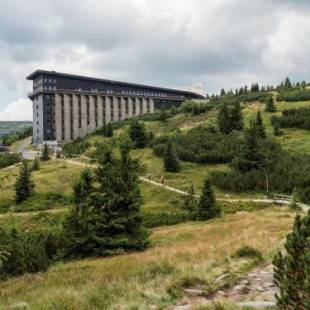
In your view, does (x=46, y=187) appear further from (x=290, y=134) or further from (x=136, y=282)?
(x=136, y=282)

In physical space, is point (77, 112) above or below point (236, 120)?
above

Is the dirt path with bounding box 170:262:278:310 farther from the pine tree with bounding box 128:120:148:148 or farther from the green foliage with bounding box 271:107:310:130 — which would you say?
the green foliage with bounding box 271:107:310:130

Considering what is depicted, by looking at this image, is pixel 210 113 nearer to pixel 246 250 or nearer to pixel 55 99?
pixel 55 99

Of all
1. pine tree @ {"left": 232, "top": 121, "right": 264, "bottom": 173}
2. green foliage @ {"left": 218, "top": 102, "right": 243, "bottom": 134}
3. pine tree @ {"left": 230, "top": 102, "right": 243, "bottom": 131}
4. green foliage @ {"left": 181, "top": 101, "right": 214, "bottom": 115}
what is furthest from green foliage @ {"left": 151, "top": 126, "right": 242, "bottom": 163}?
green foliage @ {"left": 181, "top": 101, "right": 214, "bottom": 115}

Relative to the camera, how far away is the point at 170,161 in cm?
7031

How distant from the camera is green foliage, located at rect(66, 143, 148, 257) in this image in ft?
87.3

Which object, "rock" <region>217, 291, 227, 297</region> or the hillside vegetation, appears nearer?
"rock" <region>217, 291, 227, 297</region>

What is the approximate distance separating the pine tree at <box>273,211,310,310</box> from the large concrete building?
13167cm

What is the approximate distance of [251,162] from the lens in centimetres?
6531

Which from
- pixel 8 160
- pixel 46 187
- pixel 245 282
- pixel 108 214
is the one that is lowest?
pixel 46 187

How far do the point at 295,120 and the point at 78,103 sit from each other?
74121 millimetres

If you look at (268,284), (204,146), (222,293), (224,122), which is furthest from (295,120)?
(222,293)

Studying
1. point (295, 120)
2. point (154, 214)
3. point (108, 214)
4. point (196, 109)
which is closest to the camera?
point (108, 214)

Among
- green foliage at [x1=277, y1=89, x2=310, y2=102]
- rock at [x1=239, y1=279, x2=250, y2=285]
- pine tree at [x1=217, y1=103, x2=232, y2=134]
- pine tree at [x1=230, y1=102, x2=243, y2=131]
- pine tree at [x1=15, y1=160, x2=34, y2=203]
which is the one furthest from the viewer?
green foliage at [x1=277, y1=89, x2=310, y2=102]
